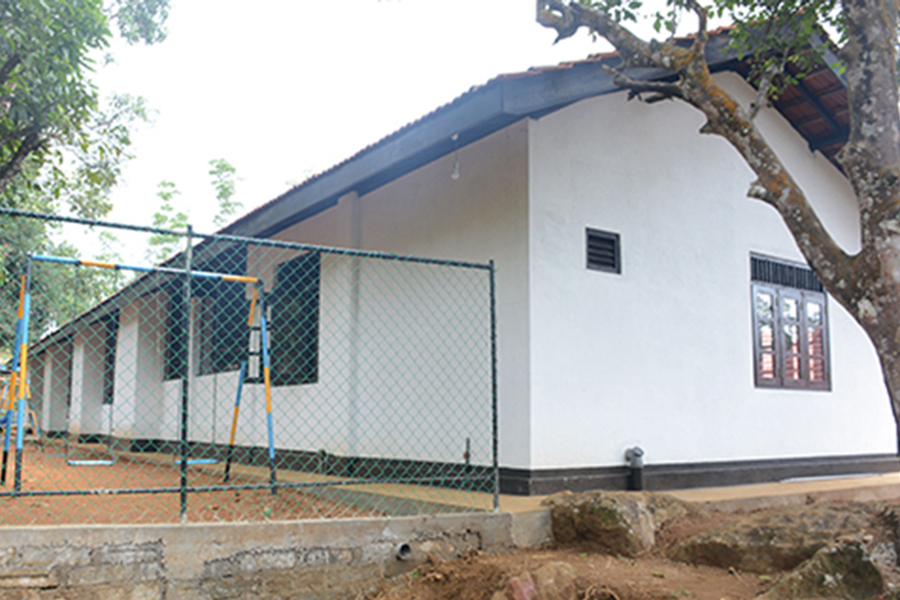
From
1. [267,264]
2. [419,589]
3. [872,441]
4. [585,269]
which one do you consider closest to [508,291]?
[585,269]

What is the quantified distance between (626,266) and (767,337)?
2101 millimetres

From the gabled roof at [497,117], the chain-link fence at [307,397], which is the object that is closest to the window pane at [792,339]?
the gabled roof at [497,117]

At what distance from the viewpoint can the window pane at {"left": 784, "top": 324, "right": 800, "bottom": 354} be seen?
294 inches

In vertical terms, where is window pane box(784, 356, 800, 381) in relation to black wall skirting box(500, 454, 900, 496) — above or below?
above

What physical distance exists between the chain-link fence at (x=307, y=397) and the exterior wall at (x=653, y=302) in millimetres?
649

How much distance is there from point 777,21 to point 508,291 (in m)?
2.90

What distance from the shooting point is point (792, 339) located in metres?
7.55

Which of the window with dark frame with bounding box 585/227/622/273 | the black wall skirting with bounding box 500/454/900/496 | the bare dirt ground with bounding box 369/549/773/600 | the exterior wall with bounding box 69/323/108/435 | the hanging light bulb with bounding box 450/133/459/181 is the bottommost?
the bare dirt ground with bounding box 369/549/773/600

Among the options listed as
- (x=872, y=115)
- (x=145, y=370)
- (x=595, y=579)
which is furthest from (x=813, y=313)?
(x=145, y=370)

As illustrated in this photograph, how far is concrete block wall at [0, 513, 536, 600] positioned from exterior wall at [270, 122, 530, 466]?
143cm

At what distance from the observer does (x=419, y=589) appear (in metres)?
4.00

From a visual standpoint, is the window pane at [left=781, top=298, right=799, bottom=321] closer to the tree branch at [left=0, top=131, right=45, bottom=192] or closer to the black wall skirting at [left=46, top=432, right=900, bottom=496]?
the black wall skirting at [left=46, top=432, right=900, bottom=496]

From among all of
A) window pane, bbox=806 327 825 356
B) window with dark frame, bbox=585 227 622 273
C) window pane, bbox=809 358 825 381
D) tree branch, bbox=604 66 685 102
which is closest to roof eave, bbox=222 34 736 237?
tree branch, bbox=604 66 685 102

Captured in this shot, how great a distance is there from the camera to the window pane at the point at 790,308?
752 centimetres
